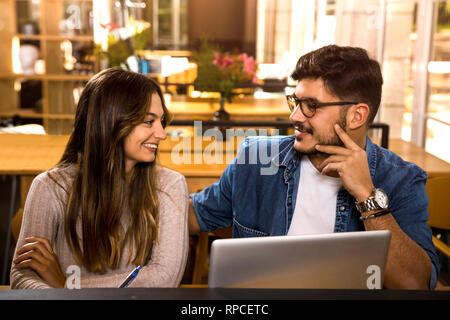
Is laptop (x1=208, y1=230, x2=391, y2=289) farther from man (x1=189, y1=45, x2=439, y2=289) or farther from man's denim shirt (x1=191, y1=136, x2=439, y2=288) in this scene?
man's denim shirt (x1=191, y1=136, x2=439, y2=288)

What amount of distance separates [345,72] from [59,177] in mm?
790

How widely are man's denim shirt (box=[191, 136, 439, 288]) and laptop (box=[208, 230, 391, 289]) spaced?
570mm

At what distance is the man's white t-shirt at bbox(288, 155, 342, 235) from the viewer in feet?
4.49

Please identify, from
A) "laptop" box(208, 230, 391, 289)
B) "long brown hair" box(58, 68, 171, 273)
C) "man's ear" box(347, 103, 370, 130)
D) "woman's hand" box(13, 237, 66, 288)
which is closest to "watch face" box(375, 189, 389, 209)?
"man's ear" box(347, 103, 370, 130)

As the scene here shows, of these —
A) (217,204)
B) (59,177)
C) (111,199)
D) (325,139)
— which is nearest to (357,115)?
(325,139)

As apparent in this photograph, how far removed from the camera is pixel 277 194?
1438 millimetres

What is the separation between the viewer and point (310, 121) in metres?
1.38

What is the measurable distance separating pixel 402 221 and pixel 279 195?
320mm

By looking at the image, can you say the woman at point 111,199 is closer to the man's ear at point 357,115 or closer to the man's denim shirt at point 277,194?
the man's denim shirt at point 277,194

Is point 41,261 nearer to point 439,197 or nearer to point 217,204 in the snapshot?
point 217,204
